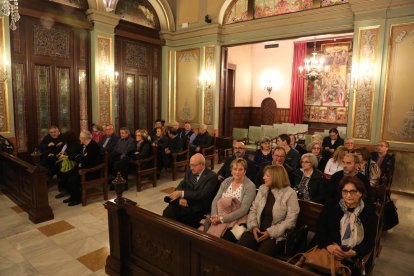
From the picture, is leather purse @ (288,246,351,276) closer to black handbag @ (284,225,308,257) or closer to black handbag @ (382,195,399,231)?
black handbag @ (284,225,308,257)

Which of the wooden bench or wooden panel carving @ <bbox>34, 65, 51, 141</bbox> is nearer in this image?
the wooden bench

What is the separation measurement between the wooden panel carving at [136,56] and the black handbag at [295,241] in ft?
21.9

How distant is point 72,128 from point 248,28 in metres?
4.98

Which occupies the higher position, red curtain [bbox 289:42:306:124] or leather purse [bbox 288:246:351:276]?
red curtain [bbox 289:42:306:124]

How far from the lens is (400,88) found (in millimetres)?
5441

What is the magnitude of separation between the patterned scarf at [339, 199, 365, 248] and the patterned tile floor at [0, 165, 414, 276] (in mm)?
1087

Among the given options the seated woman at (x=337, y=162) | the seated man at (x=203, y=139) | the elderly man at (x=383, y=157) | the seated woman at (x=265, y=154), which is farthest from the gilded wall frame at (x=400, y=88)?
the seated man at (x=203, y=139)

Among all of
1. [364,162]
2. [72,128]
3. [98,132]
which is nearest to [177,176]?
[98,132]

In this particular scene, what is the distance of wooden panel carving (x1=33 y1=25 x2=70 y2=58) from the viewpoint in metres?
6.12

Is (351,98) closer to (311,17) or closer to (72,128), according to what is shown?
(311,17)

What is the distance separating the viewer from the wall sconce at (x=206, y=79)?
805 centimetres

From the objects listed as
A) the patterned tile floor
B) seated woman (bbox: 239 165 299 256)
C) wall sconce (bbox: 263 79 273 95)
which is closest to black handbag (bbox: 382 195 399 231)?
the patterned tile floor

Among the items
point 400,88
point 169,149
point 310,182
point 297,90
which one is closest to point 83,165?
point 169,149

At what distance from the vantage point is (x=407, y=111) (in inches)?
213
